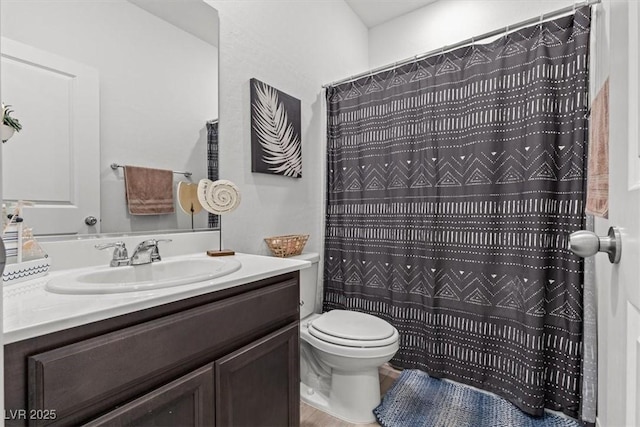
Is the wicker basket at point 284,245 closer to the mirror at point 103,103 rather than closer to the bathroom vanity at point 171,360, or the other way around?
the mirror at point 103,103

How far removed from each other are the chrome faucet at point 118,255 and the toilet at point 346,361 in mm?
921

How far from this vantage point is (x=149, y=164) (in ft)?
4.40

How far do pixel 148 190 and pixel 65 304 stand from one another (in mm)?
696

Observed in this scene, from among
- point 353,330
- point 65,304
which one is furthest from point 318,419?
point 65,304

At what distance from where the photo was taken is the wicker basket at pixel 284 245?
1796 mm

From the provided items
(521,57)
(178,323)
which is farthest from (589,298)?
(178,323)

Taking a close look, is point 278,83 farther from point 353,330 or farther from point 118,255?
point 353,330

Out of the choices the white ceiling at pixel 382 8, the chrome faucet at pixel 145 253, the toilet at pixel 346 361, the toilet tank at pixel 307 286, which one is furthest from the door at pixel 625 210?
the white ceiling at pixel 382 8

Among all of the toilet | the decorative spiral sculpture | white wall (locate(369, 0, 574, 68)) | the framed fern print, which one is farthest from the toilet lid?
white wall (locate(369, 0, 574, 68))

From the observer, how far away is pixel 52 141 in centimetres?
108

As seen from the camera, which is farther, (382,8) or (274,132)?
(382,8)

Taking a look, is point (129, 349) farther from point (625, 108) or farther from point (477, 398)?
point (477, 398)

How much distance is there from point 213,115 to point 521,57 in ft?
4.95

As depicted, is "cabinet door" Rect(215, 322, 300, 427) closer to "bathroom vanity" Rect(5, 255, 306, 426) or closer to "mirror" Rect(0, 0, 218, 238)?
"bathroom vanity" Rect(5, 255, 306, 426)
